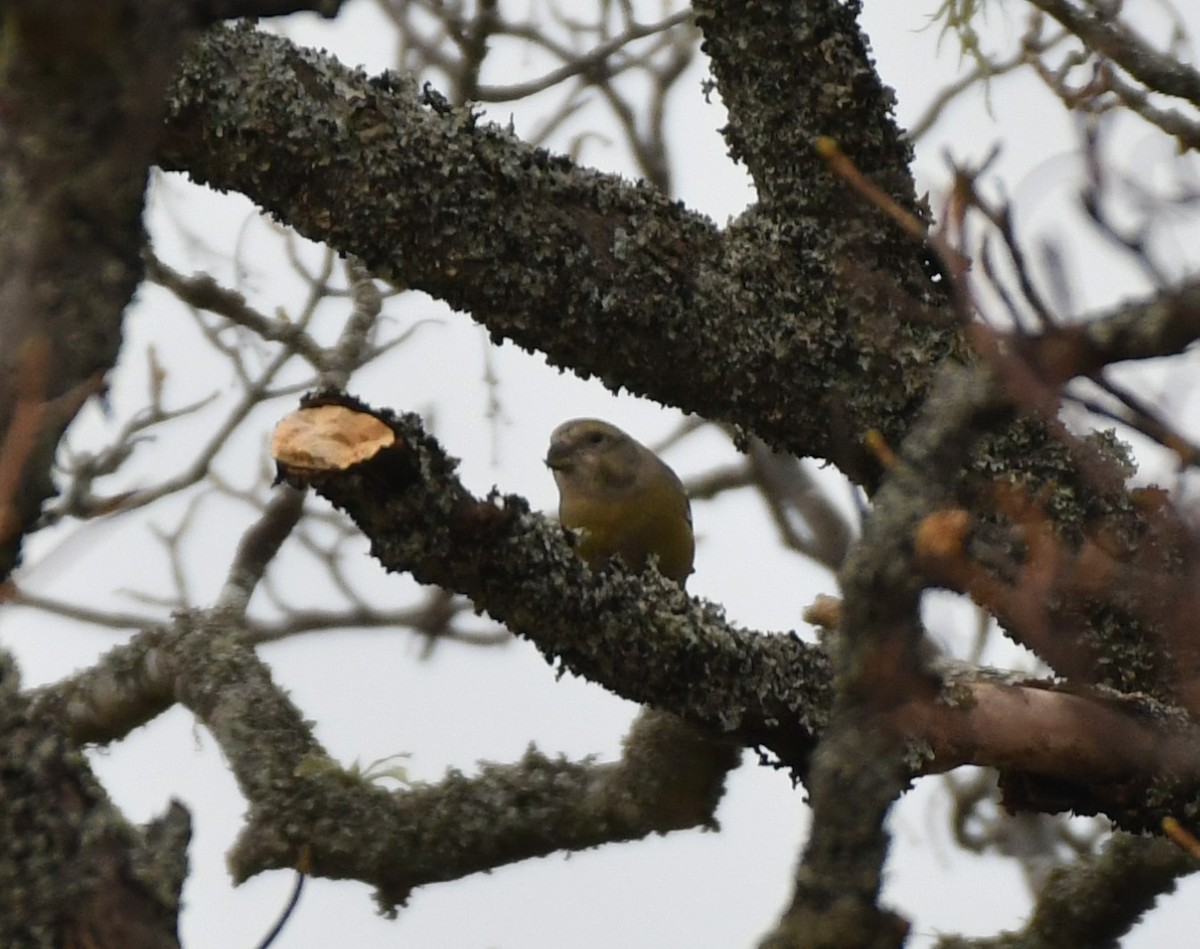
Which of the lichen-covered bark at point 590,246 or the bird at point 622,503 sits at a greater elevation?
the bird at point 622,503

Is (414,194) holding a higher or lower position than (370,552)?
higher

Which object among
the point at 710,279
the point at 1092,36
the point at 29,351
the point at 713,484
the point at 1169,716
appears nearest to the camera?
the point at 29,351

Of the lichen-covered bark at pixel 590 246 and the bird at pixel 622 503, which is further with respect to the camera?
the bird at pixel 622 503

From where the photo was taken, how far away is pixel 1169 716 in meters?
2.81

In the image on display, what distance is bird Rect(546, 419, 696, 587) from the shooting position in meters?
4.26

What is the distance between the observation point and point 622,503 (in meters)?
4.26

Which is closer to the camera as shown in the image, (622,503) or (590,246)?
(590,246)

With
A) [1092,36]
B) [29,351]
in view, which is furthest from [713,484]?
[29,351]

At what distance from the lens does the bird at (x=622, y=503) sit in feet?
14.0

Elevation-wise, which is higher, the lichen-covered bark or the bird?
the bird

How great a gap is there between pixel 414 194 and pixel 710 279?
56 cm

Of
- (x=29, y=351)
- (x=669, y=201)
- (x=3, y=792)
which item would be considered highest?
(x=669, y=201)

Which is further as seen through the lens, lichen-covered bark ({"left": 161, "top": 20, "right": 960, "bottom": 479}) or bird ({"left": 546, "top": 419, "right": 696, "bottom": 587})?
bird ({"left": 546, "top": 419, "right": 696, "bottom": 587})

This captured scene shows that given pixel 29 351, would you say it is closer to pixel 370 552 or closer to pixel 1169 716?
pixel 370 552
